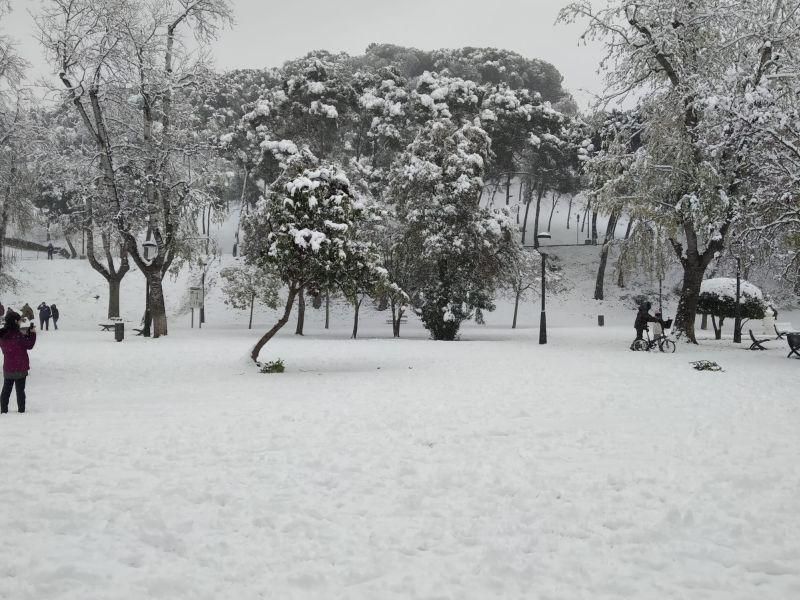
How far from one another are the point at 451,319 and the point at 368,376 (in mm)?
13490

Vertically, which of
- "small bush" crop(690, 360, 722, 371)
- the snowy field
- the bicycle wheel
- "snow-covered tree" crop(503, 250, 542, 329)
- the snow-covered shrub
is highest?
"snow-covered tree" crop(503, 250, 542, 329)

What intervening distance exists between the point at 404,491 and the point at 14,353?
7623mm

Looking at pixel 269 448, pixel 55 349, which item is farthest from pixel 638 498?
pixel 55 349

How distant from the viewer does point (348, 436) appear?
830cm

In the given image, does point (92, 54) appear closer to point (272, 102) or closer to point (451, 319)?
point (451, 319)

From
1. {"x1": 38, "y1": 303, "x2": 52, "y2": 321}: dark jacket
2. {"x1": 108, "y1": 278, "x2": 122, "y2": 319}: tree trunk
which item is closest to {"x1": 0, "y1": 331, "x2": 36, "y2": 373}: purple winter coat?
{"x1": 108, "y1": 278, "x2": 122, "y2": 319}: tree trunk

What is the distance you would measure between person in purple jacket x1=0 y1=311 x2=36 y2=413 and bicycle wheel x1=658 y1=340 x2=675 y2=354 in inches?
732

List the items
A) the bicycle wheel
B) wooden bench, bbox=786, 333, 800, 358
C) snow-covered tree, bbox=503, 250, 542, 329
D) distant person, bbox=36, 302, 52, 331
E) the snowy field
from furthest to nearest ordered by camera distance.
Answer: distant person, bbox=36, 302, 52, 331 < snow-covered tree, bbox=503, 250, 542, 329 < the bicycle wheel < wooden bench, bbox=786, 333, 800, 358 < the snowy field

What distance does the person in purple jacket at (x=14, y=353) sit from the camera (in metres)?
9.76

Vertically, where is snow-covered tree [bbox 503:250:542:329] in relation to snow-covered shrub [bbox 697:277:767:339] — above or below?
above

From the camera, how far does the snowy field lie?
4191 mm

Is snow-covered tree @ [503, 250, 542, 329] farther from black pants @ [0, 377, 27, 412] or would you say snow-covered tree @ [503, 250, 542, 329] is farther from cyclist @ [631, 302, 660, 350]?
black pants @ [0, 377, 27, 412]

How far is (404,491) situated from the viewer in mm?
6023

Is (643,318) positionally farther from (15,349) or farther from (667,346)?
(15,349)
